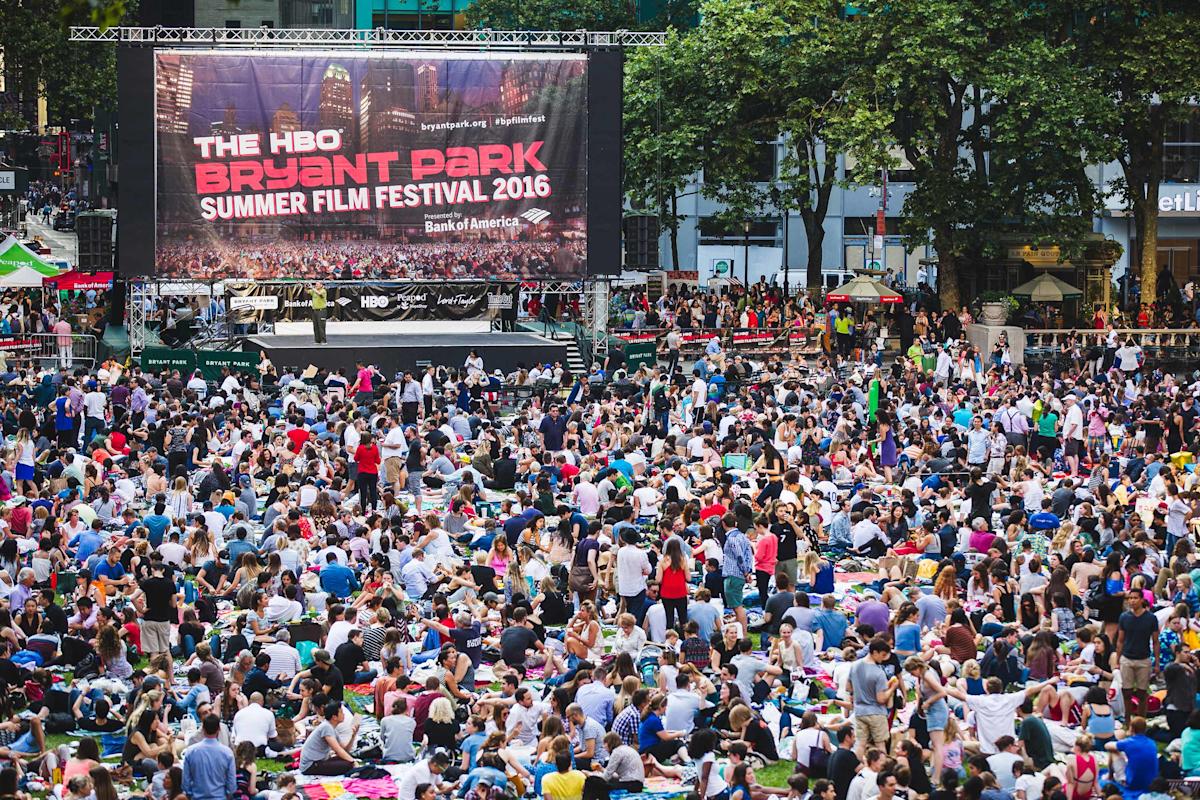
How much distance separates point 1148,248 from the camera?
160 ft

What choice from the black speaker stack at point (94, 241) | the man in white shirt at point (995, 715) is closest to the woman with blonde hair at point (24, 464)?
the black speaker stack at point (94, 241)

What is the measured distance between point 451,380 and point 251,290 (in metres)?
9.61

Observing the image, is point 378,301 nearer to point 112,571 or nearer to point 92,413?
point 92,413

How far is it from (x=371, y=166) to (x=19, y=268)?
27.5 ft

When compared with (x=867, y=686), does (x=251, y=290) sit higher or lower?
higher

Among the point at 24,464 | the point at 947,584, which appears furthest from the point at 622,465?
the point at 24,464

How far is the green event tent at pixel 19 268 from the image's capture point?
40.9m

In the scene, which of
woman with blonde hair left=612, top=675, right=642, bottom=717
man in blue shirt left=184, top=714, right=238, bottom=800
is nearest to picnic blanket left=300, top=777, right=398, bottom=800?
man in blue shirt left=184, top=714, right=238, bottom=800

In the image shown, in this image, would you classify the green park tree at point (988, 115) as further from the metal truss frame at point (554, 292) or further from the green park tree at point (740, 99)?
the metal truss frame at point (554, 292)

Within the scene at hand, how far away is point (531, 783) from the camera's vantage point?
15711 millimetres

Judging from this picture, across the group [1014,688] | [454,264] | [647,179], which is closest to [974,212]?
[647,179]

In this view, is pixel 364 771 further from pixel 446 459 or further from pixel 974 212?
pixel 974 212

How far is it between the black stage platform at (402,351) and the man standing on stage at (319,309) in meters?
0.25

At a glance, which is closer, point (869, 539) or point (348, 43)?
point (869, 539)
